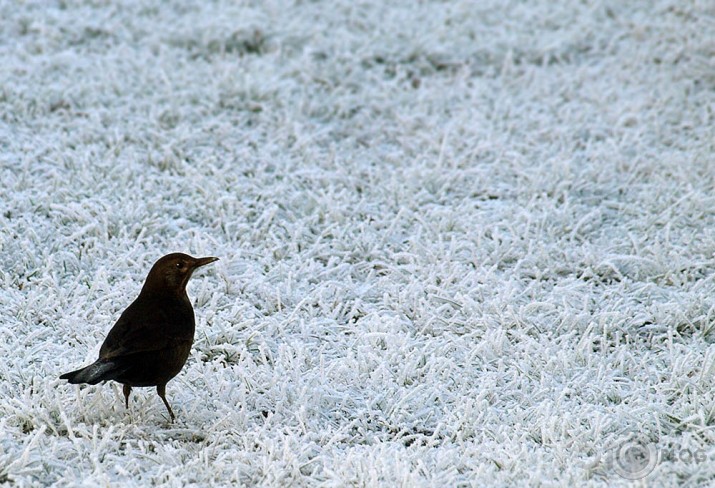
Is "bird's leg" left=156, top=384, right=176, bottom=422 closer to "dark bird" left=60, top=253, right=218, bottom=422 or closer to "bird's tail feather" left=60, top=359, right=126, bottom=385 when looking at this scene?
"dark bird" left=60, top=253, right=218, bottom=422

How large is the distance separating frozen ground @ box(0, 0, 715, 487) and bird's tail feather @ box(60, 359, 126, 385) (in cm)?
29

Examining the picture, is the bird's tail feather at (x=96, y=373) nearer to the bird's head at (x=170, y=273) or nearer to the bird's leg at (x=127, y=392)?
the bird's leg at (x=127, y=392)

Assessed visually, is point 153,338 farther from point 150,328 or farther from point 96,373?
point 96,373

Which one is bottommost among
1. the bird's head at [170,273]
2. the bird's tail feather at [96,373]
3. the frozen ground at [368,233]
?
the frozen ground at [368,233]

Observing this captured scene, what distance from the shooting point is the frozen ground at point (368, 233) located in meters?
4.23

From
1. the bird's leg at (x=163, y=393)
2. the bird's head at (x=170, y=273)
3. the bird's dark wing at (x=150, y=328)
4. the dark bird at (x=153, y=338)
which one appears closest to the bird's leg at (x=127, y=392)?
the dark bird at (x=153, y=338)

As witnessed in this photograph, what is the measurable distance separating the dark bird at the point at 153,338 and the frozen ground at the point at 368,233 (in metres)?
0.30

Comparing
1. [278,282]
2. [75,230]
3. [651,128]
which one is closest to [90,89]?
[75,230]

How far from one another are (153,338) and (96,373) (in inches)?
13.2

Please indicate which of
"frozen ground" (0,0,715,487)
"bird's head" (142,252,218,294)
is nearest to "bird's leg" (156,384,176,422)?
"frozen ground" (0,0,715,487)

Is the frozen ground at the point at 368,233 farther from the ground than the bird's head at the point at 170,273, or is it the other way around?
the bird's head at the point at 170,273

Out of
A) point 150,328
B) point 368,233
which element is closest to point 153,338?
point 150,328

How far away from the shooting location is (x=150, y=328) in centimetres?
414

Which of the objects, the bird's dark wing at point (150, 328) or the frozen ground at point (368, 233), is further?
the frozen ground at point (368, 233)
